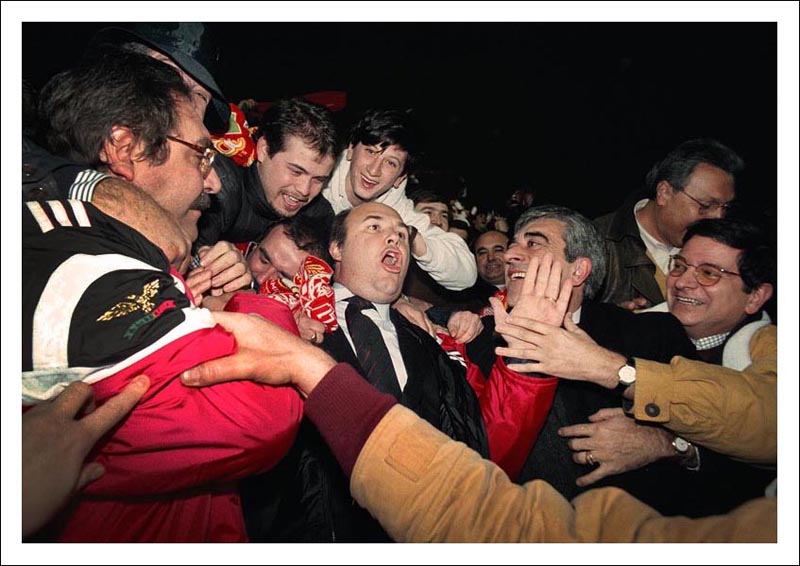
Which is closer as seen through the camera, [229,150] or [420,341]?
[420,341]

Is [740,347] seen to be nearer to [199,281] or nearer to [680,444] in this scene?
[680,444]

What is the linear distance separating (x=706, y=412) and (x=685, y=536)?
104 cm

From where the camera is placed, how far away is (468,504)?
114 centimetres

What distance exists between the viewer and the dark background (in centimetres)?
452

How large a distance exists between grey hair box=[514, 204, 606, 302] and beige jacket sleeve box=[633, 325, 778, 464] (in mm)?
794

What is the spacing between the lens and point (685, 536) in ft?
3.51

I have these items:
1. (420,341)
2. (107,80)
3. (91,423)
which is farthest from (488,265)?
(91,423)

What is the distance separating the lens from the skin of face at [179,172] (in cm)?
182

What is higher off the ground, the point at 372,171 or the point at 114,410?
→ the point at 372,171

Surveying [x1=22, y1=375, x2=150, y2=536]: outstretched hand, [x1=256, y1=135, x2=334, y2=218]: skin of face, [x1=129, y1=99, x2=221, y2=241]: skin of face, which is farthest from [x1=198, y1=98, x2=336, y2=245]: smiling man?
[x1=22, y1=375, x2=150, y2=536]: outstretched hand

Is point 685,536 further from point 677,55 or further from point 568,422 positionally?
point 677,55

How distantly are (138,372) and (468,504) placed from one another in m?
0.82

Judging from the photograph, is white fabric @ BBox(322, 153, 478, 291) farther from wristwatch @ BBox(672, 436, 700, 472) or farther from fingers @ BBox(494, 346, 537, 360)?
wristwatch @ BBox(672, 436, 700, 472)

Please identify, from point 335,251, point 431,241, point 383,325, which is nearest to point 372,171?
point 431,241
